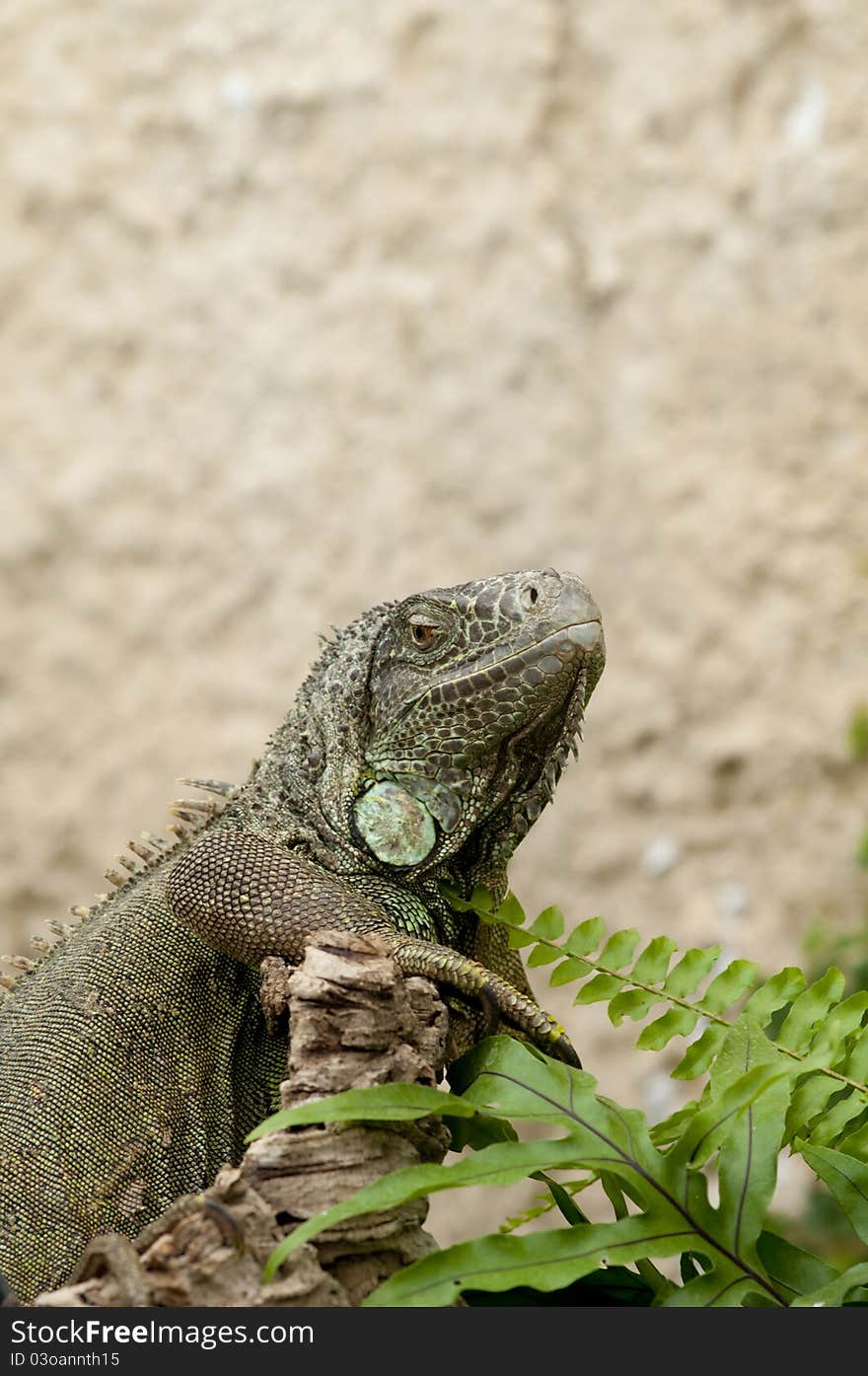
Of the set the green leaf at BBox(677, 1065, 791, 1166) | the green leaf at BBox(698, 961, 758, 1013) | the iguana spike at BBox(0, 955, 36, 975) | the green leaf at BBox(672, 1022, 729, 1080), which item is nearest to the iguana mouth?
the green leaf at BBox(698, 961, 758, 1013)

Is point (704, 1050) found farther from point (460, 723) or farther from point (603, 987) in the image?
point (460, 723)

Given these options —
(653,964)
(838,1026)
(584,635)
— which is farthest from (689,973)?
(584,635)

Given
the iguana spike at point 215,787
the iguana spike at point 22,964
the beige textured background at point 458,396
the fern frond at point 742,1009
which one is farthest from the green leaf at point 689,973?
the beige textured background at point 458,396

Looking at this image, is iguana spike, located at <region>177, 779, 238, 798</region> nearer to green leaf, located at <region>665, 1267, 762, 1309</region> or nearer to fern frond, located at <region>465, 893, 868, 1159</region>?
fern frond, located at <region>465, 893, 868, 1159</region>

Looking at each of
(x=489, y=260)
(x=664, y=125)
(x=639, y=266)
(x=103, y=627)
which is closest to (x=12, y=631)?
(x=103, y=627)

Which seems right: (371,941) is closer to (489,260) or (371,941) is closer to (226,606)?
(226,606)

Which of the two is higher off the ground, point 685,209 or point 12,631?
point 685,209
